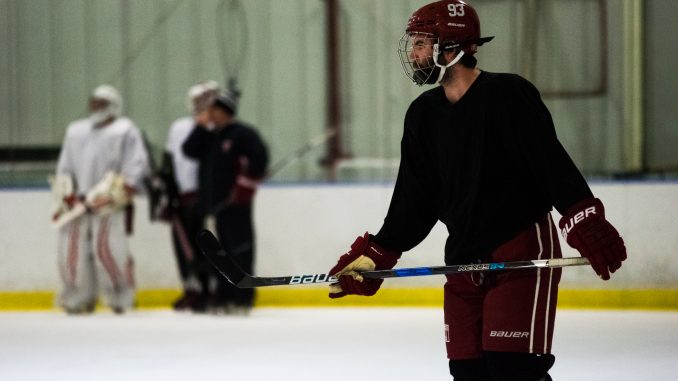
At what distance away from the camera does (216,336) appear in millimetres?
7004

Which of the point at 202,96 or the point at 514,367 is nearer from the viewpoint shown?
the point at 514,367

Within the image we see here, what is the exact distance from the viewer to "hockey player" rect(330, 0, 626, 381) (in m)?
2.97

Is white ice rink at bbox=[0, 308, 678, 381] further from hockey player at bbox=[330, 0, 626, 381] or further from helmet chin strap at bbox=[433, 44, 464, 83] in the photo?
helmet chin strap at bbox=[433, 44, 464, 83]

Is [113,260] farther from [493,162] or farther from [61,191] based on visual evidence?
[493,162]

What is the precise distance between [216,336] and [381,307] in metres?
1.61

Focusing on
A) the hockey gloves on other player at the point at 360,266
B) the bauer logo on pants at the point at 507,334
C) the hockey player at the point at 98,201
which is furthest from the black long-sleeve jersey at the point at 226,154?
the bauer logo on pants at the point at 507,334

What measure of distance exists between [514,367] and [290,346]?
11.5 feet

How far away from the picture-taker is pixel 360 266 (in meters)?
3.27

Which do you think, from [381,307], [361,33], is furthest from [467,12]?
[361,33]

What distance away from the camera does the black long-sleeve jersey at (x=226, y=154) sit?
26.9 feet

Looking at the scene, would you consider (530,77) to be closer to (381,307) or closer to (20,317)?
(381,307)

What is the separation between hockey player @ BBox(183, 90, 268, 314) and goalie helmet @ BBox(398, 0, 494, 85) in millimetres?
5037

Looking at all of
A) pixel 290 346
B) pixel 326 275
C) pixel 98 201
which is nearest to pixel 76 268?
pixel 98 201

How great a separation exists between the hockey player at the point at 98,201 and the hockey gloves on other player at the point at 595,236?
585 centimetres
